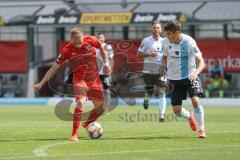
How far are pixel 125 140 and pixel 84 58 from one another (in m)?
1.87

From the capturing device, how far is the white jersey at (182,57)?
15.4 m

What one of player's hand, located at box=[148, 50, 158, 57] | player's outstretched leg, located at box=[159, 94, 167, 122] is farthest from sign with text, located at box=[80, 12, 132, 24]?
player's outstretched leg, located at box=[159, 94, 167, 122]

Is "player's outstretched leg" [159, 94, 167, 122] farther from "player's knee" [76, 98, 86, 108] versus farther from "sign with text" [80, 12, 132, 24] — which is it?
"sign with text" [80, 12, 132, 24]

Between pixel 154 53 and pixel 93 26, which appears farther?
pixel 93 26

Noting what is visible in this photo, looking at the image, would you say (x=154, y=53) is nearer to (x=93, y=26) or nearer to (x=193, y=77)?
(x=193, y=77)

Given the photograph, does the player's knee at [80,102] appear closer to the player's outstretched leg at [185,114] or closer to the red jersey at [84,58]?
the red jersey at [84,58]

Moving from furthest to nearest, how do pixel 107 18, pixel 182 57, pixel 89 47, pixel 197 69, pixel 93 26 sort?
pixel 93 26
pixel 107 18
pixel 182 57
pixel 89 47
pixel 197 69

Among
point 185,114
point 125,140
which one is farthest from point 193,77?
point 125,140

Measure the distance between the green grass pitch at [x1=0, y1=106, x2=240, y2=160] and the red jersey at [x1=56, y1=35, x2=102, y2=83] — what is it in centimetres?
121

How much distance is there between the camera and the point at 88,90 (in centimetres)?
1530

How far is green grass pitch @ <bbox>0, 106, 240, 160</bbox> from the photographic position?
1208cm

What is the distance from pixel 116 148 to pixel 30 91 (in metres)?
22.3

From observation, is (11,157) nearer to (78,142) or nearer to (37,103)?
(78,142)

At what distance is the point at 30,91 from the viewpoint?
35.1 m
